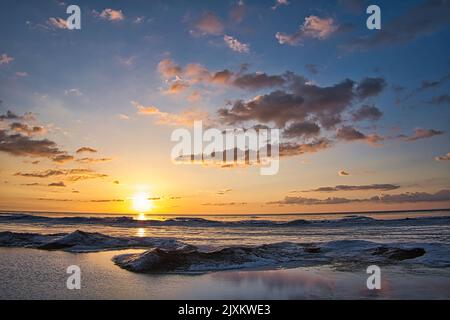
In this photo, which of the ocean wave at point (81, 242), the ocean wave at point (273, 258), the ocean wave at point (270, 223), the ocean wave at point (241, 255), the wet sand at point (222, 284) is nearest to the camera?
the wet sand at point (222, 284)

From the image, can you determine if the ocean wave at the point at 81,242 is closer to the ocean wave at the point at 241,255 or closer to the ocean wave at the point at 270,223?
the ocean wave at the point at 241,255

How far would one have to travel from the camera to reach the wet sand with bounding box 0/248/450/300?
28.5ft

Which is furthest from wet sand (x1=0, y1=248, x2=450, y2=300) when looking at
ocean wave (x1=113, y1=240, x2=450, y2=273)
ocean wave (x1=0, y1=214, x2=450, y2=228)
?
ocean wave (x1=0, y1=214, x2=450, y2=228)

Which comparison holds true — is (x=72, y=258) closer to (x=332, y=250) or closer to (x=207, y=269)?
(x=207, y=269)

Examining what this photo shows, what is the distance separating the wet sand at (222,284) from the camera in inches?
342

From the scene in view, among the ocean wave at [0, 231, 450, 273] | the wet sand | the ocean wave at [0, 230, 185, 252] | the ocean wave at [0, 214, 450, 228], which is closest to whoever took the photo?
the wet sand

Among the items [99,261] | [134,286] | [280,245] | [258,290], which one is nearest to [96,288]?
[134,286]

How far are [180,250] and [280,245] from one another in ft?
21.1

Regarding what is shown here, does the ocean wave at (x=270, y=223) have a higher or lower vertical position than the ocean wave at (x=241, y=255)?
lower

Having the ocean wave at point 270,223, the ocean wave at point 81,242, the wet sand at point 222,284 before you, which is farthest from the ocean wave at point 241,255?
the ocean wave at point 270,223

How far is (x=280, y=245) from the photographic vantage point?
18719 mm

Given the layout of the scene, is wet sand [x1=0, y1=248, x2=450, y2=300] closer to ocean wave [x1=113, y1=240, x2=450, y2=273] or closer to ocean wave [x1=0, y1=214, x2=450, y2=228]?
ocean wave [x1=113, y1=240, x2=450, y2=273]

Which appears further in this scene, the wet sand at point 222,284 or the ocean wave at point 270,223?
the ocean wave at point 270,223

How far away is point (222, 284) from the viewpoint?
1012cm
